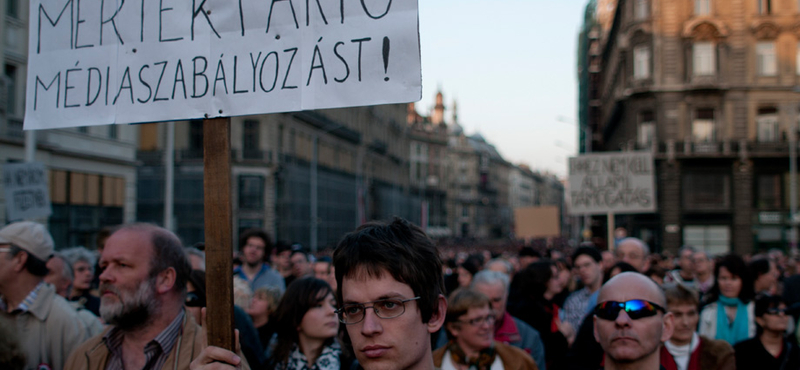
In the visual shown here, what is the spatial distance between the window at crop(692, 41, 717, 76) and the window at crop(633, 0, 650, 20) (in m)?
3.15

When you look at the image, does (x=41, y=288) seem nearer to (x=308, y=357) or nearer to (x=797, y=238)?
(x=308, y=357)

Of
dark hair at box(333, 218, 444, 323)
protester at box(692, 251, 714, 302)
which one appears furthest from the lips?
protester at box(692, 251, 714, 302)

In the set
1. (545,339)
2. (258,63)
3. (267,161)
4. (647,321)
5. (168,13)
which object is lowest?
(545,339)

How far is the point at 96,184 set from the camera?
2561 centimetres

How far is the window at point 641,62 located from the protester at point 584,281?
3463 cm

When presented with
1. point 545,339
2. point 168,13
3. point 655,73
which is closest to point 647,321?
point 168,13

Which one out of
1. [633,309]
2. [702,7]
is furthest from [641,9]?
[633,309]

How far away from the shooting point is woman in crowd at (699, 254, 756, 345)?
6.71 meters

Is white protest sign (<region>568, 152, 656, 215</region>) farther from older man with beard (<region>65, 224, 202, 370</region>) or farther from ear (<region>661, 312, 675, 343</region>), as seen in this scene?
older man with beard (<region>65, 224, 202, 370</region>)

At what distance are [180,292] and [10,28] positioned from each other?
68.6ft

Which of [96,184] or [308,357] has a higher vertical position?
[96,184]

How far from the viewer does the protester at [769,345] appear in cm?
569

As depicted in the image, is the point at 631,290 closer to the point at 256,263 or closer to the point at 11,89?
the point at 256,263

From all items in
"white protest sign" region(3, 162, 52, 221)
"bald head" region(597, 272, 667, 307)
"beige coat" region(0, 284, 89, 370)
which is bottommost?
"beige coat" region(0, 284, 89, 370)
